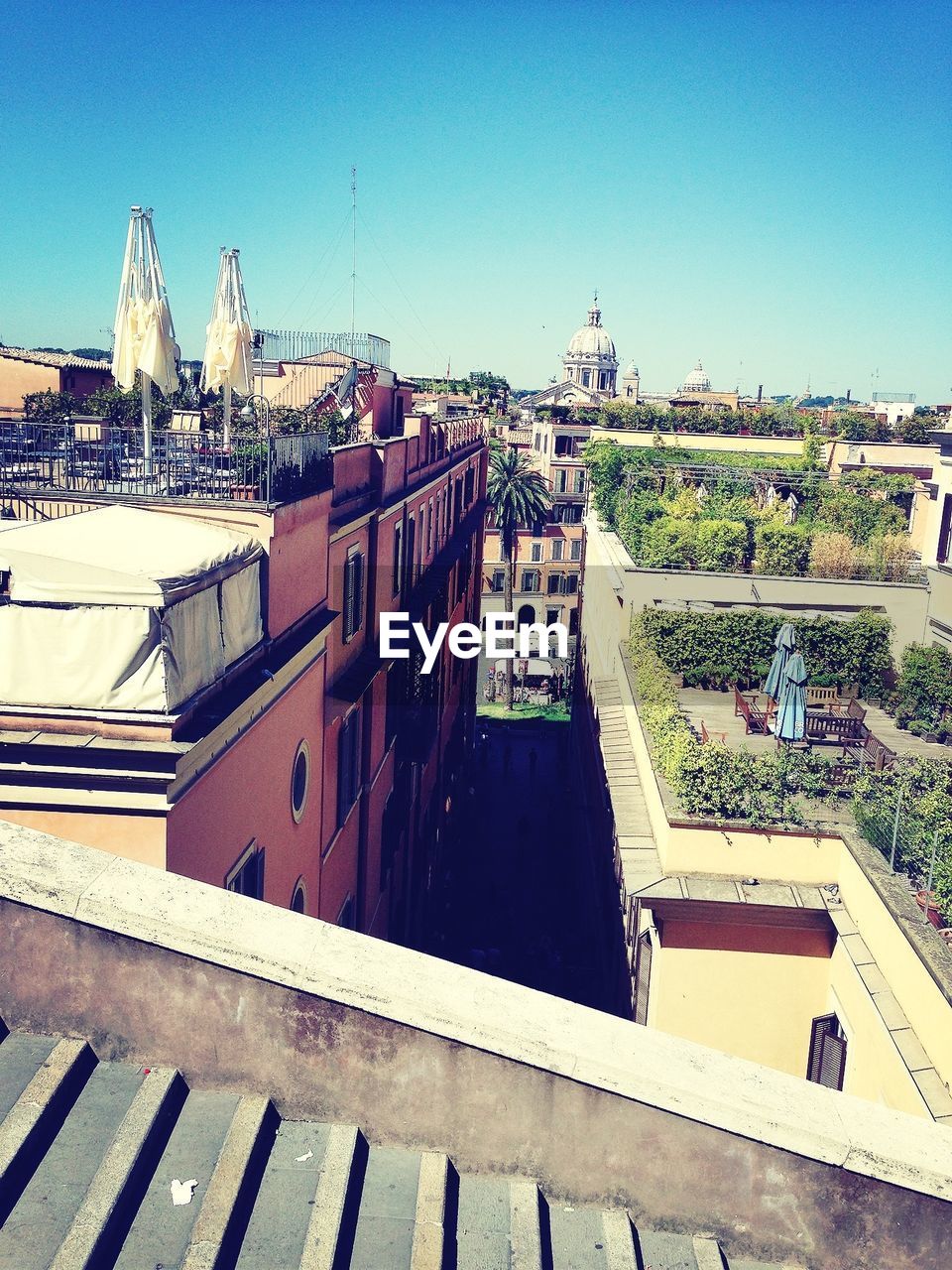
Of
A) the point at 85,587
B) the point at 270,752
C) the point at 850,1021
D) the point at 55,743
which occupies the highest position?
the point at 85,587

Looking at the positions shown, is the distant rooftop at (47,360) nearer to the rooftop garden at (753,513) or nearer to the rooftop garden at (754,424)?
the rooftop garden at (753,513)

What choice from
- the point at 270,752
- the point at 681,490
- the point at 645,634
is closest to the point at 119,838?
the point at 270,752

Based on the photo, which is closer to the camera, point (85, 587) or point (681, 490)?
point (85, 587)

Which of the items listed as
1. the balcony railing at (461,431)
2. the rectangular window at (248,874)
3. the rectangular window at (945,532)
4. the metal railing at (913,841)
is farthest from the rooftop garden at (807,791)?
the balcony railing at (461,431)

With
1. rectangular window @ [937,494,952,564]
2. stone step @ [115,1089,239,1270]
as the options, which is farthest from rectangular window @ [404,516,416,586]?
stone step @ [115,1089,239,1270]

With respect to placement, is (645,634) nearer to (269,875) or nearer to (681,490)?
(681,490)

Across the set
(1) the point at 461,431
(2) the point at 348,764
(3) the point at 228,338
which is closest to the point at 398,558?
(2) the point at 348,764

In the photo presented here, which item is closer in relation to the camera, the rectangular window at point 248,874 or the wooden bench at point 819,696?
the rectangular window at point 248,874
